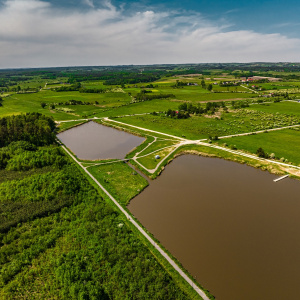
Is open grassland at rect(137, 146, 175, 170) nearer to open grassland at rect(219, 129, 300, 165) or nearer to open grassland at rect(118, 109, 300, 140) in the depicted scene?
open grassland at rect(118, 109, 300, 140)

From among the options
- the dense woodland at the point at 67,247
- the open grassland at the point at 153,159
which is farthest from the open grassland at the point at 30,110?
the dense woodland at the point at 67,247

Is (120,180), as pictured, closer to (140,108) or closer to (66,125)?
(66,125)

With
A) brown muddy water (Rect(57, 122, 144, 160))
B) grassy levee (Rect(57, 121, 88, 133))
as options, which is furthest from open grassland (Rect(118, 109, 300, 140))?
grassy levee (Rect(57, 121, 88, 133))

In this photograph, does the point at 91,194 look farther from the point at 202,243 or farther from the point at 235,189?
the point at 235,189

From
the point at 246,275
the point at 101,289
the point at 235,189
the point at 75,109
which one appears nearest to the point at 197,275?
the point at 246,275

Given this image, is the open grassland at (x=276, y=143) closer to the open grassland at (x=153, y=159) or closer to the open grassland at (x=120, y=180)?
the open grassland at (x=153, y=159)
